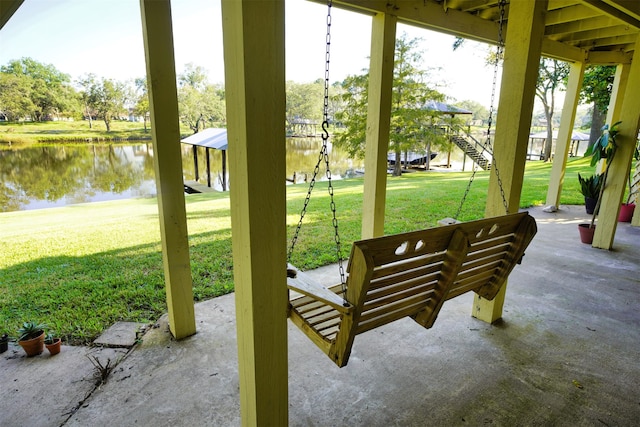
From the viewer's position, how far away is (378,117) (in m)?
2.69

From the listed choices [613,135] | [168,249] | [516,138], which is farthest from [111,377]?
[613,135]

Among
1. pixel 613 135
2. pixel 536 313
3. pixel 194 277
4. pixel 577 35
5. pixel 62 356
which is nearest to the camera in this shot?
pixel 62 356

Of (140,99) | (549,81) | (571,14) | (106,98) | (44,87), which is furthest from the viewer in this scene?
(549,81)

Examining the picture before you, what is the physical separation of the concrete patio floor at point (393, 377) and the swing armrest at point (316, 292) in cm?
78

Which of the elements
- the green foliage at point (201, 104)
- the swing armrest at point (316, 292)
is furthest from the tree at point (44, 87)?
the swing armrest at point (316, 292)

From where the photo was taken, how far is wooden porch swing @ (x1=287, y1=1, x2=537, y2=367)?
54.0 inches

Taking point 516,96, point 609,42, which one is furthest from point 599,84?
point 516,96

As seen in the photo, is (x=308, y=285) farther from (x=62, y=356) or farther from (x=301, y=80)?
(x=301, y=80)

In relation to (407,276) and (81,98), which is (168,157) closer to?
(407,276)

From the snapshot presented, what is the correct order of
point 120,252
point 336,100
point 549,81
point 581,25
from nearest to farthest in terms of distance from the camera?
point 581,25 < point 120,252 < point 336,100 < point 549,81

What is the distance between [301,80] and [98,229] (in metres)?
16.2

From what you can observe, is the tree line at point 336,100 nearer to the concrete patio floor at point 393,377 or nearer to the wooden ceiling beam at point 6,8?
the concrete patio floor at point 393,377

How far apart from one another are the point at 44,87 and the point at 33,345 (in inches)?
618

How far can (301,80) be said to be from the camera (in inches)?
761
